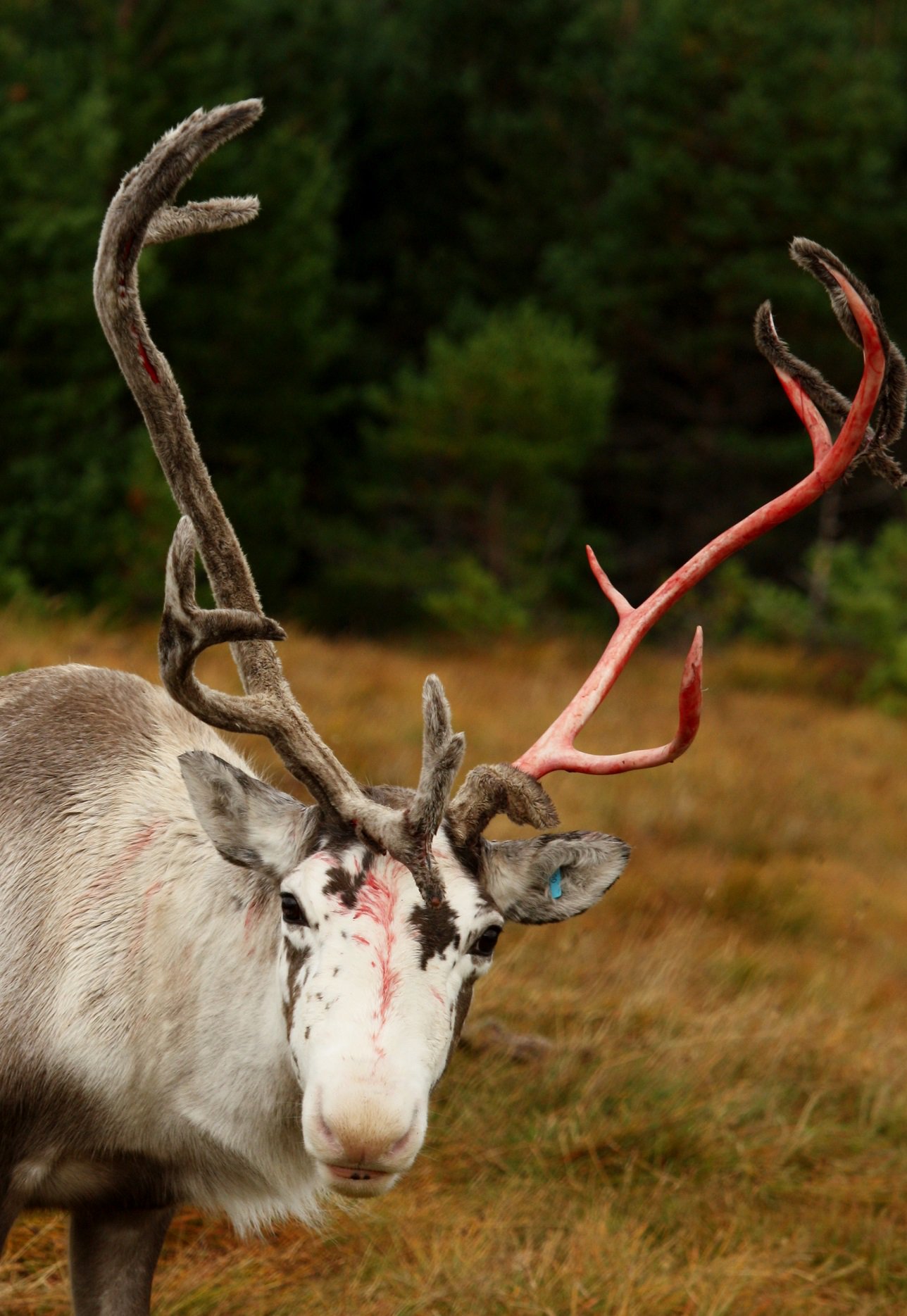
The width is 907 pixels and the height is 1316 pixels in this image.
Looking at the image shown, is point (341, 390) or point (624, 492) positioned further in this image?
point (624, 492)

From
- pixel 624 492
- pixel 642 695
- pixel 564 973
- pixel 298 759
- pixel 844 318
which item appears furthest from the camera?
pixel 624 492

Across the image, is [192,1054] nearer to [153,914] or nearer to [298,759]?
[153,914]

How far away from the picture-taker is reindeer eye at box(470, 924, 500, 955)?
2.39 metres

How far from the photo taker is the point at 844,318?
3004mm

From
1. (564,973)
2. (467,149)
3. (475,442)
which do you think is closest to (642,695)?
(475,442)

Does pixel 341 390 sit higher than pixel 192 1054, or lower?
lower

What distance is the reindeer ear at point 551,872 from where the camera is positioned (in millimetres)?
2625

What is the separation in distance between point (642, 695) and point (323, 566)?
664cm

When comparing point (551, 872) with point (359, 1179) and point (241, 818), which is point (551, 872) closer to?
point (241, 818)

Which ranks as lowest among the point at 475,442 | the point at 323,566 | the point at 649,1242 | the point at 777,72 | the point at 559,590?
the point at 559,590

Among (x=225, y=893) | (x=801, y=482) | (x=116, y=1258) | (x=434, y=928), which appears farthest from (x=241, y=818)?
(x=801, y=482)

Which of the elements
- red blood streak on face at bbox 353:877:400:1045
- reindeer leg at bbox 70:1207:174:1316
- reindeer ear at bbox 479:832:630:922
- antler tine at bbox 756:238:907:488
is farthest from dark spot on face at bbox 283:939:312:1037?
antler tine at bbox 756:238:907:488

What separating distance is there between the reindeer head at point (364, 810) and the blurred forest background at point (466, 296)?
9.09 metres

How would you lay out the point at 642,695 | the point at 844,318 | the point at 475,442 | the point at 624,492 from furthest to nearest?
the point at 624,492 < the point at 475,442 < the point at 642,695 < the point at 844,318
